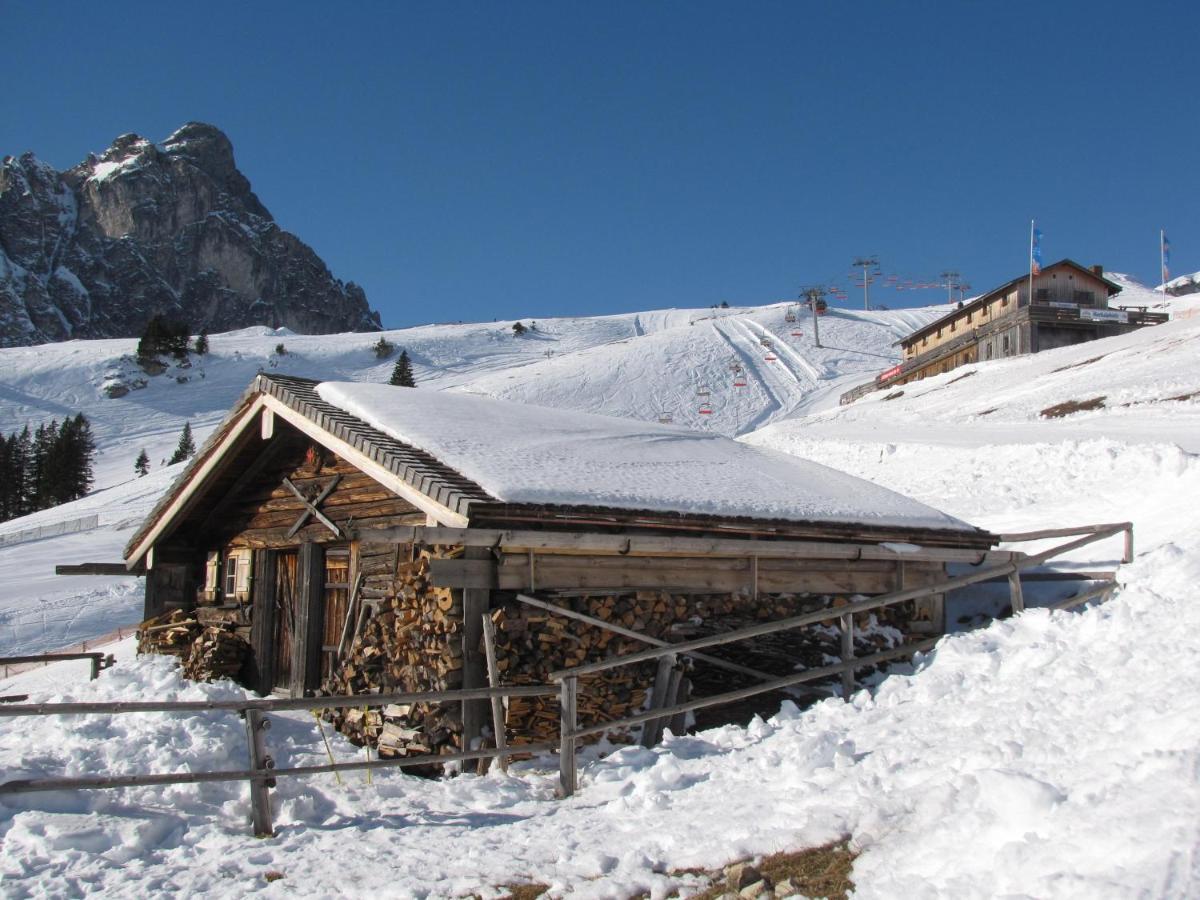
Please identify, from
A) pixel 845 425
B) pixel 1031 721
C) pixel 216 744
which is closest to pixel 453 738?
pixel 216 744

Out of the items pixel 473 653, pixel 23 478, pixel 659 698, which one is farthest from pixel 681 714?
pixel 23 478

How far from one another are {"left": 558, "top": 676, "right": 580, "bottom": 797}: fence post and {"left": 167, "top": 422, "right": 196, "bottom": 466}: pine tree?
2190 inches

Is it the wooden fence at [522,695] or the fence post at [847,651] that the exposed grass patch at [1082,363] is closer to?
the wooden fence at [522,695]

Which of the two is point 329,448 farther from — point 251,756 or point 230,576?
point 251,756

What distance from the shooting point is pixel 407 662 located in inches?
358

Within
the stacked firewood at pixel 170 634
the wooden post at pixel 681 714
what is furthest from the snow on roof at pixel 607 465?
the stacked firewood at pixel 170 634

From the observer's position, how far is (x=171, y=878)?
17.3ft

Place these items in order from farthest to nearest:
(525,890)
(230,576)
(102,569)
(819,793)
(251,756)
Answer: (102,569) < (230,576) < (251,756) < (819,793) < (525,890)

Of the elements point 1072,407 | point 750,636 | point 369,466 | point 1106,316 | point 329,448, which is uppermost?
point 1106,316

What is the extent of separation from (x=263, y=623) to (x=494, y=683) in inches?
220

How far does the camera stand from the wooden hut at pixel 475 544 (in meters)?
8.61

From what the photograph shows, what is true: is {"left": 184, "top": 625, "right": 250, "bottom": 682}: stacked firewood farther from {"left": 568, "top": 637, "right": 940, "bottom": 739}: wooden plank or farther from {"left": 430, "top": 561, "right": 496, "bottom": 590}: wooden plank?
{"left": 568, "top": 637, "right": 940, "bottom": 739}: wooden plank

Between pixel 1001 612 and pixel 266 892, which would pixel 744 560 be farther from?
pixel 266 892

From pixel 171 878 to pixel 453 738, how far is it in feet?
11.2
